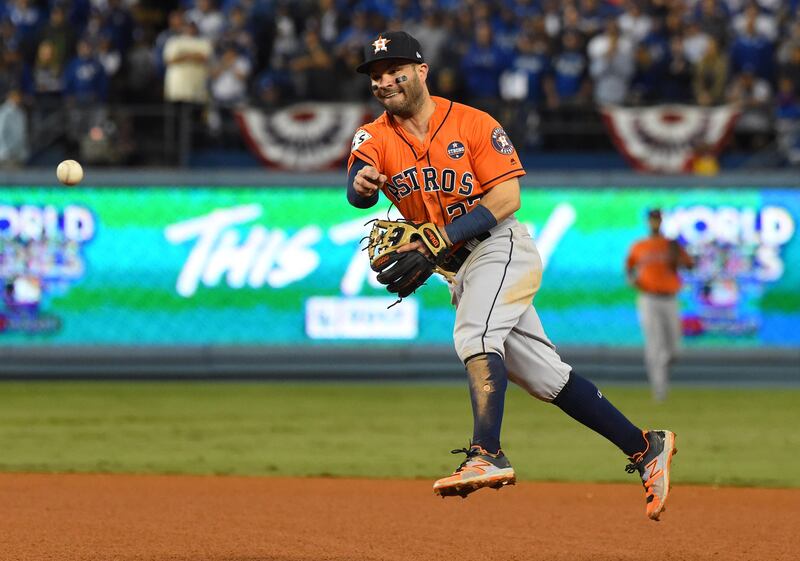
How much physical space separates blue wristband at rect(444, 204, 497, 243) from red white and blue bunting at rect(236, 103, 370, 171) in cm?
1013

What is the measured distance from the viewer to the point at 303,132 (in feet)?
54.1

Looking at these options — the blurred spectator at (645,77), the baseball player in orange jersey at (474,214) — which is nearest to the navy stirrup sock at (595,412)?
the baseball player in orange jersey at (474,214)

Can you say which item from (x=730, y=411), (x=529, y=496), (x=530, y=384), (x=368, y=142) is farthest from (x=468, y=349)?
(x=730, y=411)

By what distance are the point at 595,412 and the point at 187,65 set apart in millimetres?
11783

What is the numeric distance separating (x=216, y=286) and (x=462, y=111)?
433 inches

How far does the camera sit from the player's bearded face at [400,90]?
584 centimetres

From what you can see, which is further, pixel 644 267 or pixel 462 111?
pixel 644 267

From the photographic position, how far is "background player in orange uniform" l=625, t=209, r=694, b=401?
14.3 meters

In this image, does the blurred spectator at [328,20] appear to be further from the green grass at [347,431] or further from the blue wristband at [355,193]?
the blue wristband at [355,193]

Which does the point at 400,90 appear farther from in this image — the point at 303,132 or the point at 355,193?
the point at 303,132

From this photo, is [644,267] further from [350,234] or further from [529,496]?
[529,496]

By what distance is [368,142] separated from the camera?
5980mm

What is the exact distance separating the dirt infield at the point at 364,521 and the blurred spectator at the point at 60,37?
31.1ft

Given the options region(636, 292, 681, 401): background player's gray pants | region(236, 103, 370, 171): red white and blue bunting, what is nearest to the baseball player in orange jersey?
region(636, 292, 681, 401): background player's gray pants
